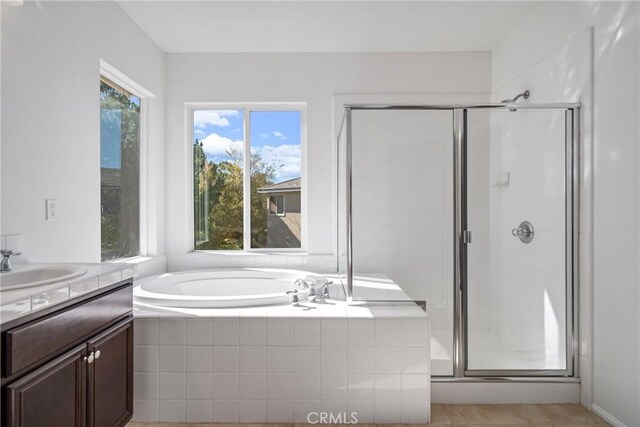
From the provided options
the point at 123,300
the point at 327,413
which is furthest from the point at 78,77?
the point at 327,413

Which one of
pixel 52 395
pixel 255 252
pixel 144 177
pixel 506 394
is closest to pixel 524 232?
pixel 506 394

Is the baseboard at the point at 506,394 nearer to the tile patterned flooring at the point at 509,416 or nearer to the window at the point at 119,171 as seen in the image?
the tile patterned flooring at the point at 509,416

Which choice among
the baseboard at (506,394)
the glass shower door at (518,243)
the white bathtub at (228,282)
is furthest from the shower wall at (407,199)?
the white bathtub at (228,282)

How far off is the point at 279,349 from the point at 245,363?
0.59ft

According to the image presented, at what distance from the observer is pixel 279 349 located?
77.5 inches

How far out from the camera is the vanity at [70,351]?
107 centimetres

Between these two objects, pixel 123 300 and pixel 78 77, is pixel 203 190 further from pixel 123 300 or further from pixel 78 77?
pixel 123 300

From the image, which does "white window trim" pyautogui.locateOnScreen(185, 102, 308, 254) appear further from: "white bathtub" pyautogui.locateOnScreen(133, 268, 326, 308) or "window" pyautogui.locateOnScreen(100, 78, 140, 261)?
"window" pyautogui.locateOnScreen(100, 78, 140, 261)

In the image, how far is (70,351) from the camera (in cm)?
130

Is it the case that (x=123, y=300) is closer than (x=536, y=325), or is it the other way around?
(x=123, y=300)

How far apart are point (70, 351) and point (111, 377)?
326 millimetres

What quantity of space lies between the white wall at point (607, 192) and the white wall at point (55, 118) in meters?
2.80

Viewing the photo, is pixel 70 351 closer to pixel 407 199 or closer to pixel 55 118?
pixel 55 118

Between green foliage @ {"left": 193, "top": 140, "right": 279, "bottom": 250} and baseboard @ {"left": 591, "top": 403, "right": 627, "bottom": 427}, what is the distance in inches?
101
